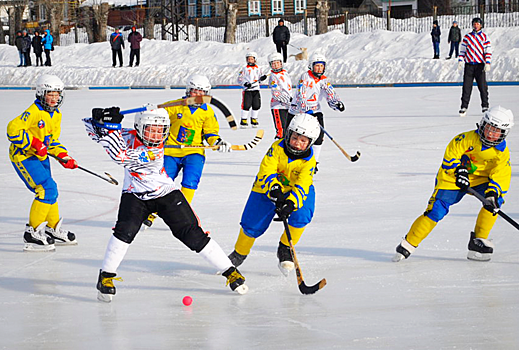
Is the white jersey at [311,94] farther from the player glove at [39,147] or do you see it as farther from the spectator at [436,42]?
the spectator at [436,42]

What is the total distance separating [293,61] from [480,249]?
1984 cm

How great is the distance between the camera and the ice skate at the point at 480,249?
488 cm

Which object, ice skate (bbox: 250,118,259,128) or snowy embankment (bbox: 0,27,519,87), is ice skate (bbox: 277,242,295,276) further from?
snowy embankment (bbox: 0,27,519,87)

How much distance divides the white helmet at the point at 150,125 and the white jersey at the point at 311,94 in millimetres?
4313

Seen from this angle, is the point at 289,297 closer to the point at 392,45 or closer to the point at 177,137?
the point at 177,137

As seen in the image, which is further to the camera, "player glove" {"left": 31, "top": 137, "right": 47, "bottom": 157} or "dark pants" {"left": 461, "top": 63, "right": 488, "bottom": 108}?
"dark pants" {"left": 461, "top": 63, "right": 488, "bottom": 108}

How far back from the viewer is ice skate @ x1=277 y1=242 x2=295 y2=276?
4.61m

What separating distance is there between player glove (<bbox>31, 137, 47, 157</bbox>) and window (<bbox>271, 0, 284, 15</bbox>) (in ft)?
120

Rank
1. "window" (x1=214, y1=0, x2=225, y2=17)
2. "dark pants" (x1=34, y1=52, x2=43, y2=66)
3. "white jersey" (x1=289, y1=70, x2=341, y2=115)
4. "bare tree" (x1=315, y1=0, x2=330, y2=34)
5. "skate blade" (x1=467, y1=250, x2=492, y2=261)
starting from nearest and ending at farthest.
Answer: "skate blade" (x1=467, y1=250, x2=492, y2=261), "white jersey" (x1=289, y1=70, x2=341, y2=115), "dark pants" (x1=34, y1=52, x2=43, y2=66), "bare tree" (x1=315, y1=0, x2=330, y2=34), "window" (x1=214, y1=0, x2=225, y2=17)

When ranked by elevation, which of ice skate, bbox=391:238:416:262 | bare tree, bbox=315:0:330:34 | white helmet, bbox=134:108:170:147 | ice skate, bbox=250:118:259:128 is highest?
bare tree, bbox=315:0:330:34

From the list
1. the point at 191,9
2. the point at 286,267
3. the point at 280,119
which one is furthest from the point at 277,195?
the point at 191,9

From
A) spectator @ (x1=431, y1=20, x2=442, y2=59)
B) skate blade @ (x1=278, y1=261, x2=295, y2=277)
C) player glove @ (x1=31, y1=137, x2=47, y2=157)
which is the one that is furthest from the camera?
spectator @ (x1=431, y1=20, x2=442, y2=59)

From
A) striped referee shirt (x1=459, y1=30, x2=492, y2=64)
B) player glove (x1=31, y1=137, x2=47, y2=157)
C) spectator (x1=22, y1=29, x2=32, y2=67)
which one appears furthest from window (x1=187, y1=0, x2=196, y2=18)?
player glove (x1=31, y1=137, x2=47, y2=157)

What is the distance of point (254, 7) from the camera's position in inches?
1625
